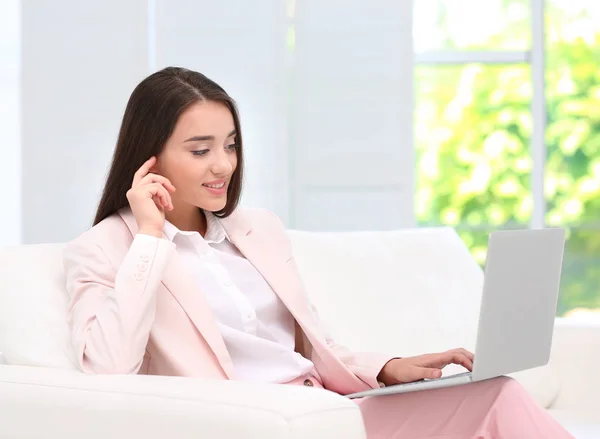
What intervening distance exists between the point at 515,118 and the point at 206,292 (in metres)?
4.37

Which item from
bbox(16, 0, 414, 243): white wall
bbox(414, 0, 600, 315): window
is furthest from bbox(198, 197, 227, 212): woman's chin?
bbox(414, 0, 600, 315): window

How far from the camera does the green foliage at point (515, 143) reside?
5.90 m

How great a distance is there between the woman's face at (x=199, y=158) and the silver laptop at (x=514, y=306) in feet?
1.77

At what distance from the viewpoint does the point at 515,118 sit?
592cm

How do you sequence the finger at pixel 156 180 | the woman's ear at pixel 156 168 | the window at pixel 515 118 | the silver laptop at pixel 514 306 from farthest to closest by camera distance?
the window at pixel 515 118 → the woman's ear at pixel 156 168 → the finger at pixel 156 180 → the silver laptop at pixel 514 306

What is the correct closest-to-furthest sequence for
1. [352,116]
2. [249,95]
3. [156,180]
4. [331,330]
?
[156,180], [331,330], [249,95], [352,116]

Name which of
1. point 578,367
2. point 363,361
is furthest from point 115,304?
point 578,367

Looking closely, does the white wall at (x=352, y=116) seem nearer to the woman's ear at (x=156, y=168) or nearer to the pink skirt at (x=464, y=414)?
the woman's ear at (x=156, y=168)

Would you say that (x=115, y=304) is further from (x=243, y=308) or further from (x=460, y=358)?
(x=460, y=358)

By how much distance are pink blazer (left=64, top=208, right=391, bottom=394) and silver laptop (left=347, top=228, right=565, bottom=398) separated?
11.5 inches

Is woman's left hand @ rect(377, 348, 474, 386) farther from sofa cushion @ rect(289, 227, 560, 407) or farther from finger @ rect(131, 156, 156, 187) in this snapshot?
finger @ rect(131, 156, 156, 187)

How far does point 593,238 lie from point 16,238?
3.49 m

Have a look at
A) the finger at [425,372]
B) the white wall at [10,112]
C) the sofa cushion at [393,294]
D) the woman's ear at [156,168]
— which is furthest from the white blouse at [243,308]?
the white wall at [10,112]

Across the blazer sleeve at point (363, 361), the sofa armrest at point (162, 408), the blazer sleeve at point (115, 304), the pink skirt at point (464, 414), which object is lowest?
the pink skirt at point (464, 414)
